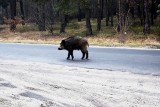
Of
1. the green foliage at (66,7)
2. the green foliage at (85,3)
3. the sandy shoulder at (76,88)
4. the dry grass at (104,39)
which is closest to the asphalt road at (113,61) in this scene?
the sandy shoulder at (76,88)

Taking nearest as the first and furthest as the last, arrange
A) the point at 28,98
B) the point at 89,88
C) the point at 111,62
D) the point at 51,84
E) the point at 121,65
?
the point at 28,98 → the point at 89,88 → the point at 51,84 → the point at 121,65 → the point at 111,62

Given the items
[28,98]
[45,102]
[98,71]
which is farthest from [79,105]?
[98,71]

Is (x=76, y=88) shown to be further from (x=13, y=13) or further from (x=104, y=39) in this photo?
(x=13, y=13)

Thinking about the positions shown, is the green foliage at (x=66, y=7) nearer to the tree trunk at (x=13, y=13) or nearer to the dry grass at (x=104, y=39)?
the dry grass at (x=104, y=39)

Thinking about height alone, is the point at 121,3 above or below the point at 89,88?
above

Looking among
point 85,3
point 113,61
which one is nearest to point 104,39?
point 85,3

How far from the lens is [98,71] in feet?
43.6

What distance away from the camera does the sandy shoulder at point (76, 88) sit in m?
8.58

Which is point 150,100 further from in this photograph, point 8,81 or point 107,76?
point 8,81

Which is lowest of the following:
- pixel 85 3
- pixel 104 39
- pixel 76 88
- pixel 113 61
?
pixel 76 88

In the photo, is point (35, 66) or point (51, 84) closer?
point (51, 84)

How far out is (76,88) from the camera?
1027 centimetres

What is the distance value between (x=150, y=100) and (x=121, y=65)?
20.1 ft

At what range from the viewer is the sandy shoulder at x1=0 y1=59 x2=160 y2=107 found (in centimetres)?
858
